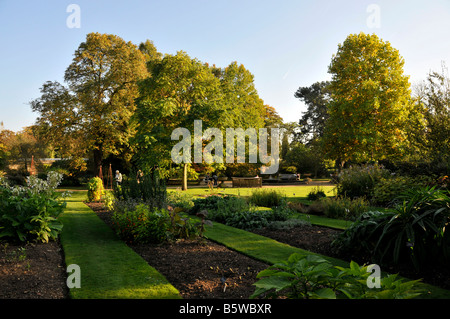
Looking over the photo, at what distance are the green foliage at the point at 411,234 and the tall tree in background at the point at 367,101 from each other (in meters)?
15.0

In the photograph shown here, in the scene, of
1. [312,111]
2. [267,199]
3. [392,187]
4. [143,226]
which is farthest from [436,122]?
[312,111]

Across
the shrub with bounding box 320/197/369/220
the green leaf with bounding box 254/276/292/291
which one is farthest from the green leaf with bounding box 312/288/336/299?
the shrub with bounding box 320/197/369/220

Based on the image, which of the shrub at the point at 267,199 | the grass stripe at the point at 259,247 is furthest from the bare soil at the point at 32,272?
the shrub at the point at 267,199

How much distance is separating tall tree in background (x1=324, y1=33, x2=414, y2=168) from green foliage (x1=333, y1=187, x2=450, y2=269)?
589 inches

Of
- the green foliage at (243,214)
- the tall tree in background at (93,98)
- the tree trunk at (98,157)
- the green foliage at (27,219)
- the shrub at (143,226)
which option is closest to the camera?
the green foliage at (27,219)

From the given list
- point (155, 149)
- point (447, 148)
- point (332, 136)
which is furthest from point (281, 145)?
point (447, 148)

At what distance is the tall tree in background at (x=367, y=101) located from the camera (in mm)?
18844

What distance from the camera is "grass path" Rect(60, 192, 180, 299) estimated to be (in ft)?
12.6

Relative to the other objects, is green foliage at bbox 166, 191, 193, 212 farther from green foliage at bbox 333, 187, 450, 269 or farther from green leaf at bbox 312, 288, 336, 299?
green leaf at bbox 312, 288, 336, 299

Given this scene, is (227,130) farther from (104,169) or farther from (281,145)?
(281,145)

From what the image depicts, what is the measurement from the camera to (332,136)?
20.7m

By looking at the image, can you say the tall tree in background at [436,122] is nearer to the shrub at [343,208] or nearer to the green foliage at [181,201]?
the shrub at [343,208]

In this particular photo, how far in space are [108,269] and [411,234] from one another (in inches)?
172

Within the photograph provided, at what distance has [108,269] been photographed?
15.6ft
